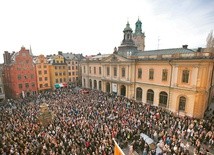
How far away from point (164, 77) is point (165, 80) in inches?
21.3

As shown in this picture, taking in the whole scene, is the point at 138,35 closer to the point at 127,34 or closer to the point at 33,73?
the point at 127,34

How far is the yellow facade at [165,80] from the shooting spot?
18.8 m

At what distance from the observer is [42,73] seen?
4094 cm

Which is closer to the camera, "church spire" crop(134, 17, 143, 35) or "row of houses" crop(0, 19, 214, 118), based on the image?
"row of houses" crop(0, 19, 214, 118)

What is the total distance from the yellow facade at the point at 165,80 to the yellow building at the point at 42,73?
61.7 ft

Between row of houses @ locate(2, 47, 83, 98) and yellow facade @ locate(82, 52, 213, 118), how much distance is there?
17794mm

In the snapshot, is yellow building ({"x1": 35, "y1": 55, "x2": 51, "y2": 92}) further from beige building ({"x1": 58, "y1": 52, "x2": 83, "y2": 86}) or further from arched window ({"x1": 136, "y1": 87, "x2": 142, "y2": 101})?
arched window ({"x1": 136, "y1": 87, "x2": 142, "y2": 101})

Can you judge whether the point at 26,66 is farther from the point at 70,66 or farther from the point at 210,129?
the point at 210,129

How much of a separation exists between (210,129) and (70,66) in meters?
43.0

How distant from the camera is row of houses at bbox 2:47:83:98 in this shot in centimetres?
3514

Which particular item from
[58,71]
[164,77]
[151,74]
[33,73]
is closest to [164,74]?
[164,77]

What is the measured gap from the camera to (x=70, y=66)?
48688mm

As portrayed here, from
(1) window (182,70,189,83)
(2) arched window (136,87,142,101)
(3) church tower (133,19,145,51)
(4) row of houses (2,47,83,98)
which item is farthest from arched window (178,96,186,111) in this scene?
(4) row of houses (2,47,83,98)

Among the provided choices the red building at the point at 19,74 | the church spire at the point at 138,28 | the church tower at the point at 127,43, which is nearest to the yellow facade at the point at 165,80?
the church tower at the point at 127,43
